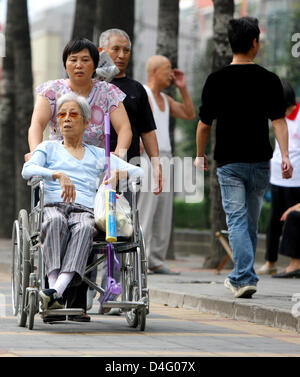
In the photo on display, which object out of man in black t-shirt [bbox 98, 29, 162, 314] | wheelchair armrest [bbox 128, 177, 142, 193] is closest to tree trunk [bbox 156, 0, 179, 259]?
man in black t-shirt [bbox 98, 29, 162, 314]

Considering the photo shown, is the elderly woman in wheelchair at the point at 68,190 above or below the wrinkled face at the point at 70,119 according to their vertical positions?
below

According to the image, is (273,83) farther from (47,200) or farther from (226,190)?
(47,200)

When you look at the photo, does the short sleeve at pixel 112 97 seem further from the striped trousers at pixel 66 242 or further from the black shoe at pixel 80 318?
the black shoe at pixel 80 318

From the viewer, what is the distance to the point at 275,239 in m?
12.1

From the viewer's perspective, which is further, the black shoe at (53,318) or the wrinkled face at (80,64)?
the wrinkled face at (80,64)

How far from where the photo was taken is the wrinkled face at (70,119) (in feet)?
24.0

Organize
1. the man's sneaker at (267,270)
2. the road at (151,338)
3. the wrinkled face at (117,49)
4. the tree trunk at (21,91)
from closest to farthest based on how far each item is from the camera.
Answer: the road at (151,338)
the wrinkled face at (117,49)
the man's sneaker at (267,270)
the tree trunk at (21,91)

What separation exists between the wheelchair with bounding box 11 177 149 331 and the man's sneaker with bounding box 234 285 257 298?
152cm

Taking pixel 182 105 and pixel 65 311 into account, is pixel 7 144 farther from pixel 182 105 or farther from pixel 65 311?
pixel 65 311

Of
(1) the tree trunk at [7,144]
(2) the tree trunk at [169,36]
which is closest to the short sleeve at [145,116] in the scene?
(2) the tree trunk at [169,36]

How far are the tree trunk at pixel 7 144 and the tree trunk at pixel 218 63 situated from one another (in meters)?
8.27

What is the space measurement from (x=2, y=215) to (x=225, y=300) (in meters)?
13.0

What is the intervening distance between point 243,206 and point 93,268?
188 cm
